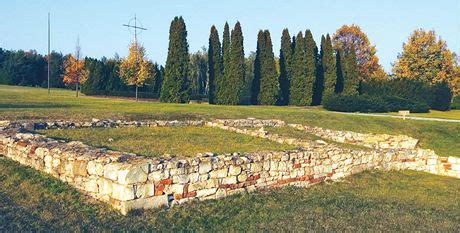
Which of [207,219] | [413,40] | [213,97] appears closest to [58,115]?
[207,219]

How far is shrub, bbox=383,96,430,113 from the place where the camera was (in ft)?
138

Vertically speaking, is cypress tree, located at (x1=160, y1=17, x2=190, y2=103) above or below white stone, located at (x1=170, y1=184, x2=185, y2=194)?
above

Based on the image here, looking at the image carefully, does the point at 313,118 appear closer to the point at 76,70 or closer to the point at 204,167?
the point at 204,167

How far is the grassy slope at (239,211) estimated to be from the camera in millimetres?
6867

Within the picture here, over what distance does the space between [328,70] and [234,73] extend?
40.1ft

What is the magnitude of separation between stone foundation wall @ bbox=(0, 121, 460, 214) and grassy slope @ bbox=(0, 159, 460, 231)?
259 mm

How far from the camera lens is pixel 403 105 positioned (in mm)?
42688

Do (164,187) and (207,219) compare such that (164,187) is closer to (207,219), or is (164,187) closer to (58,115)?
(207,219)

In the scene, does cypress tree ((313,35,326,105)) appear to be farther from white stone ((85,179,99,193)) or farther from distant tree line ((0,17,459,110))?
white stone ((85,179,99,193))

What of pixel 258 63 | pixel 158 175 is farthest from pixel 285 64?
pixel 158 175

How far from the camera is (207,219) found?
7410 mm

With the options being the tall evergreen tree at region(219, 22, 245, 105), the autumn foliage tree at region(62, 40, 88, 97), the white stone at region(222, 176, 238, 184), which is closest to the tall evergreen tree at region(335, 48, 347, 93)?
the tall evergreen tree at region(219, 22, 245, 105)

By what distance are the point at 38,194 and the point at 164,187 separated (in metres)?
2.49

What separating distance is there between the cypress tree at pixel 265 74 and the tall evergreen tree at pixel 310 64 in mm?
3802
